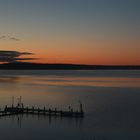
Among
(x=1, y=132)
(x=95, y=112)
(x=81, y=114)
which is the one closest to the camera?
(x=1, y=132)

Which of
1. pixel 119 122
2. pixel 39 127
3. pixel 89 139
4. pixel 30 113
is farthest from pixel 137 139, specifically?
pixel 30 113

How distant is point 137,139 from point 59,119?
1214cm

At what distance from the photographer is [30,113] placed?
42.0m

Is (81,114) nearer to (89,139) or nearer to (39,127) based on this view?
(39,127)

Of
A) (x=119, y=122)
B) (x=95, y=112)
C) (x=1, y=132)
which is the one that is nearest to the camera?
(x=1, y=132)

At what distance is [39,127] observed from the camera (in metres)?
34.6

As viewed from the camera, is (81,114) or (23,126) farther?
(81,114)

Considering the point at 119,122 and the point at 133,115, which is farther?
the point at 133,115

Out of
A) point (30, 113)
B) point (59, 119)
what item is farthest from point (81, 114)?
point (30, 113)

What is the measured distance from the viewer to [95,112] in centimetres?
4453

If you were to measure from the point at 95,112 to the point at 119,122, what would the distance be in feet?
25.3

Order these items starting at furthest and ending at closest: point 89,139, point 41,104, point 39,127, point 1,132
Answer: point 41,104 < point 39,127 < point 1,132 < point 89,139

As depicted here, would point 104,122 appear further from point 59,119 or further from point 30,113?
point 30,113

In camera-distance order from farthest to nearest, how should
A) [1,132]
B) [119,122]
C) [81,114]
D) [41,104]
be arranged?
[41,104] → [81,114] → [119,122] → [1,132]
